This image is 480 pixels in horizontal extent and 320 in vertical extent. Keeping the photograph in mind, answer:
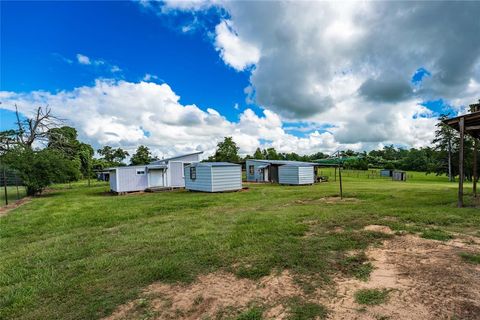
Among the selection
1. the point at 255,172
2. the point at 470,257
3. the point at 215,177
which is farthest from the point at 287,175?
the point at 470,257

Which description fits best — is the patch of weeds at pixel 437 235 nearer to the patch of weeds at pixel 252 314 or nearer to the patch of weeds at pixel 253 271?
the patch of weeds at pixel 253 271

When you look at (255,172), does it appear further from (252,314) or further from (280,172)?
(252,314)

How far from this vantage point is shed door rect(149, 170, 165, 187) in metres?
21.6

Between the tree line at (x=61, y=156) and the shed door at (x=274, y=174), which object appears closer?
the tree line at (x=61, y=156)

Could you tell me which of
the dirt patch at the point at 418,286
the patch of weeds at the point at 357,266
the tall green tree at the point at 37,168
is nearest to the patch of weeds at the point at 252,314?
the dirt patch at the point at 418,286

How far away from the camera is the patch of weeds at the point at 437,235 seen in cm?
510

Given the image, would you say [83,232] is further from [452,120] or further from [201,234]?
[452,120]

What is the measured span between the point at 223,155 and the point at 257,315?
42750 mm

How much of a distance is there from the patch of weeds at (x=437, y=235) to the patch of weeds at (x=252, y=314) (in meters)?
4.09

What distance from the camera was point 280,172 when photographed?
25.8 meters

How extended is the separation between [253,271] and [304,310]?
48.8 inches

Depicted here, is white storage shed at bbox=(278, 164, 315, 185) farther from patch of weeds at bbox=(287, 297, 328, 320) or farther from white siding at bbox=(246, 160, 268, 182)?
patch of weeds at bbox=(287, 297, 328, 320)

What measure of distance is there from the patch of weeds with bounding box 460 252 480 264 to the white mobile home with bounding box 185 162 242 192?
15334mm

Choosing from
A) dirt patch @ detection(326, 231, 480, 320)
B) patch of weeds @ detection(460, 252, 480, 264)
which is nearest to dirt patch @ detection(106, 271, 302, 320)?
dirt patch @ detection(326, 231, 480, 320)
